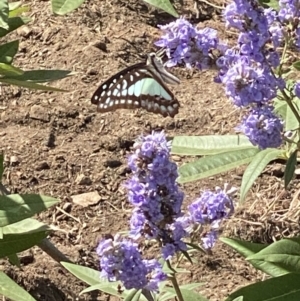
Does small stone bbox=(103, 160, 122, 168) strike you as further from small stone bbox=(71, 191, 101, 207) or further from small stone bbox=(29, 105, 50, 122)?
small stone bbox=(29, 105, 50, 122)

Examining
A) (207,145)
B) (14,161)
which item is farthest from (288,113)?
(14,161)

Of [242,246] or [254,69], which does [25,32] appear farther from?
[254,69]

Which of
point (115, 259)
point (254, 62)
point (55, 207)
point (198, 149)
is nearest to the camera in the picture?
point (115, 259)

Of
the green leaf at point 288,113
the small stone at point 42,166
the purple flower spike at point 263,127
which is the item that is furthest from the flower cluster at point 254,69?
the small stone at point 42,166

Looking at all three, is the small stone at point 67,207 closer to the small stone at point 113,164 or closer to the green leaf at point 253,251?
the small stone at point 113,164

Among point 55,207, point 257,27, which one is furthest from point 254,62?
point 55,207

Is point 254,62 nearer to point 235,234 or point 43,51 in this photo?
point 235,234
